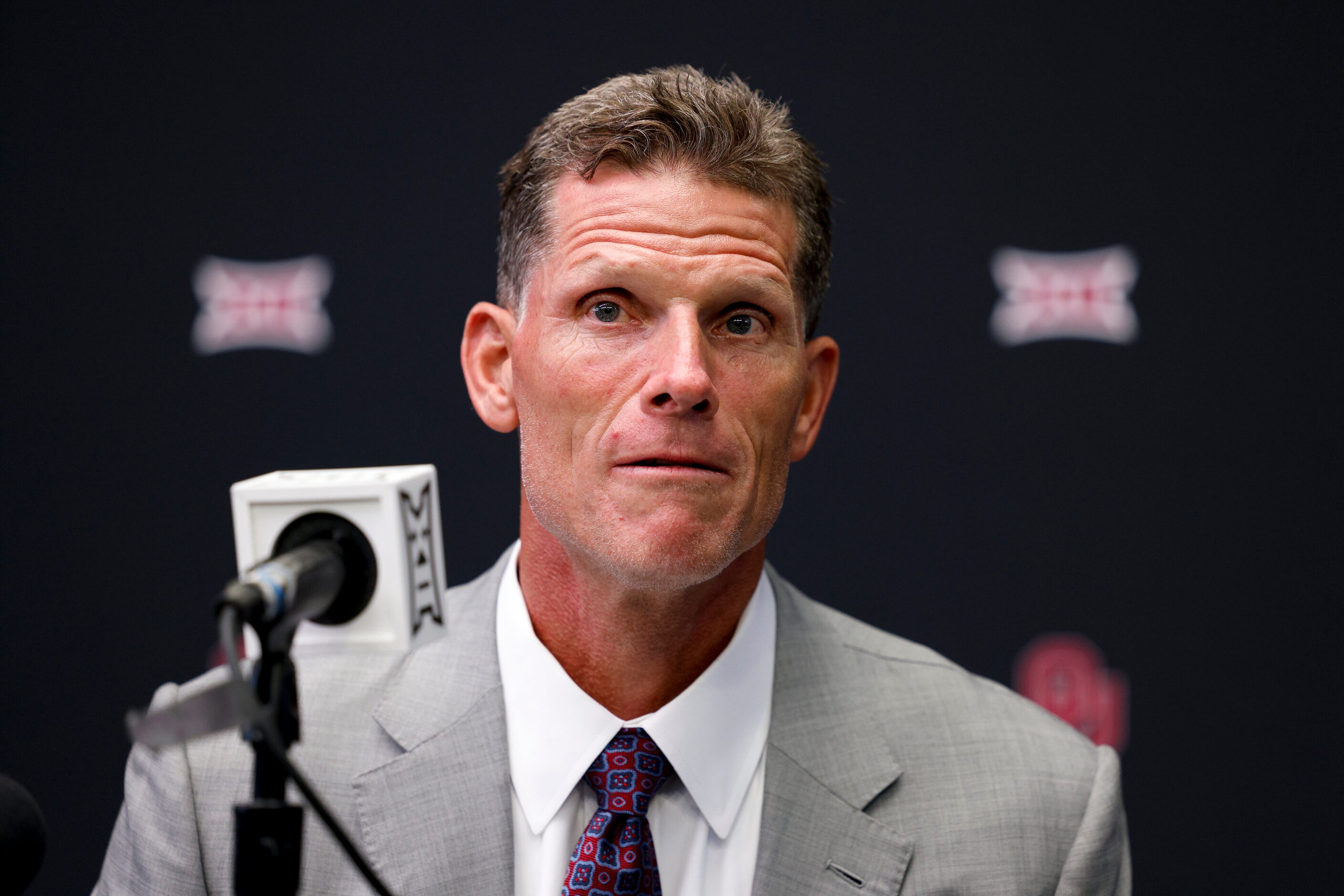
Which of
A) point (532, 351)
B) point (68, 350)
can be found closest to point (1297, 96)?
point (532, 351)

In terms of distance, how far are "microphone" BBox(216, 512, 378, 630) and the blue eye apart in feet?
2.39

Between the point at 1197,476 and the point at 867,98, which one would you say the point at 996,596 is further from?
the point at 867,98

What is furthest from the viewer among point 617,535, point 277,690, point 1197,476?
point 1197,476

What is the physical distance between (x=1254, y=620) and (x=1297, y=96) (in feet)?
3.89

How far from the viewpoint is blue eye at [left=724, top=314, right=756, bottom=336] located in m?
1.64

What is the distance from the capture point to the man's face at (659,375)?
59.9 inches

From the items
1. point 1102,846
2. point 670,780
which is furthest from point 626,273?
point 1102,846

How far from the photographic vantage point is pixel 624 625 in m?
1.71

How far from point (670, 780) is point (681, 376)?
621 millimetres

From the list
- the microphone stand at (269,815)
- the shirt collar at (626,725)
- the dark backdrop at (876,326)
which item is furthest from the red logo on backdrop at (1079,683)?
the microphone stand at (269,815)

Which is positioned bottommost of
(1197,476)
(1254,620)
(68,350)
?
(1254,620)

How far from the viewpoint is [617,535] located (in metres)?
1.53

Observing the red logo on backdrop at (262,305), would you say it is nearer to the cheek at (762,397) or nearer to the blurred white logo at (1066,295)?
the cheek at (762,397)

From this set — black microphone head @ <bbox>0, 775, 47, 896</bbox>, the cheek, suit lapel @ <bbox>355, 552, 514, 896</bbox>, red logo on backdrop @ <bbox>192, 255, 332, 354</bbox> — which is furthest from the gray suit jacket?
red logo on backdrop @ <bbox>192, 255, 332, 354</bbox>
